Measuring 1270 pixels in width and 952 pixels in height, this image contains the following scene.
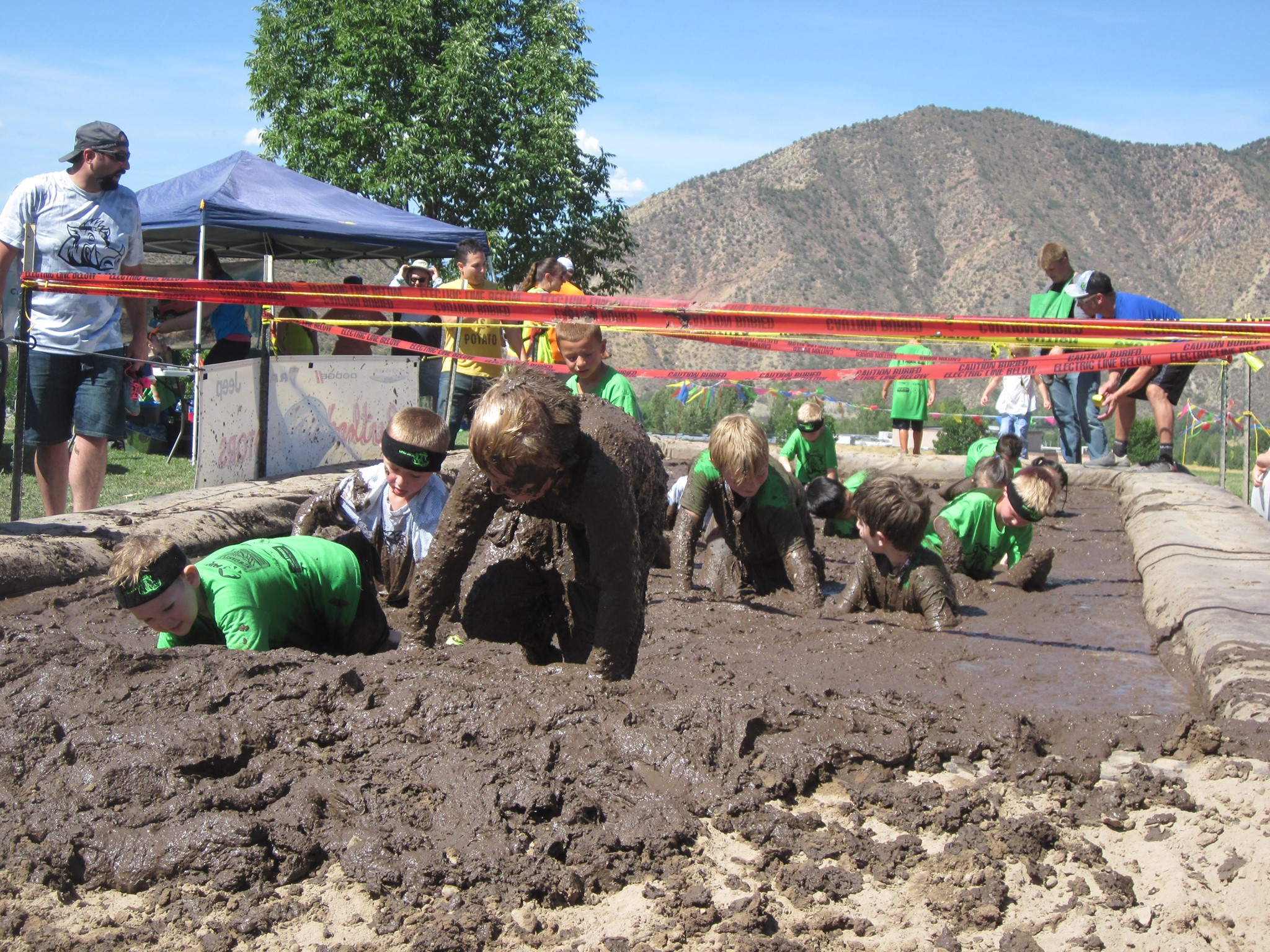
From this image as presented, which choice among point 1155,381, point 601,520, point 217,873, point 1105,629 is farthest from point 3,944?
point 1155,381

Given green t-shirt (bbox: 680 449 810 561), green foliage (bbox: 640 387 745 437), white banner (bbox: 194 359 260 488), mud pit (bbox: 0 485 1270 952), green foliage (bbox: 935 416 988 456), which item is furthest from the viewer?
green foliage (bbox: 640 387 745 437)

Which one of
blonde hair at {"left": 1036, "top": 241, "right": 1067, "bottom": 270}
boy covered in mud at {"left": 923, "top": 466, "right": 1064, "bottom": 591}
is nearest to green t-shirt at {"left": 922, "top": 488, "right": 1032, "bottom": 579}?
boy covered in mud at {"left": 923, "top": 466, "right": 1064, "bottom": 591}

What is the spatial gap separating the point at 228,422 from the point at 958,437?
14449 mm

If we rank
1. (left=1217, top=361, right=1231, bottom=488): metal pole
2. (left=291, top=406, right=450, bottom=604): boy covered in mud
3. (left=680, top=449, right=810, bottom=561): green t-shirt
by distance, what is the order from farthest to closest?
(left=1217, top=361, right=1231, bottom=488): metal pole < (left=680, top=449, right=810, bottom=561): green t-shirt < (left=291, top=406, right=450, bottom=604): boy covered in mud

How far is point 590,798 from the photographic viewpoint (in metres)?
2.75

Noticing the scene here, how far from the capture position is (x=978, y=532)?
6414 millimetres

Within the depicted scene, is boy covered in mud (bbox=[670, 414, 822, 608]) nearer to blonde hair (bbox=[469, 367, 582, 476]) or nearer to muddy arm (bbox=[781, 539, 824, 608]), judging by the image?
muddy arm (bbox=[781, 539, 824, 608])

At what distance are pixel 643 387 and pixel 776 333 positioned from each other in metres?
50.3

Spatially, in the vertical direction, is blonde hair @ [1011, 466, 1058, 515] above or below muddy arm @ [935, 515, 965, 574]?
above

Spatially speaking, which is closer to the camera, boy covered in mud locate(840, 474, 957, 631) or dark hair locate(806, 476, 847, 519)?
boy covered in mud locate(840, 474, 957, 631)

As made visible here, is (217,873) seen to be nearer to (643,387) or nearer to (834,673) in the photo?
(834,673)

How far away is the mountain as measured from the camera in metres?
68.8

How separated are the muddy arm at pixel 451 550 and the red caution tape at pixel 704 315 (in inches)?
89.1

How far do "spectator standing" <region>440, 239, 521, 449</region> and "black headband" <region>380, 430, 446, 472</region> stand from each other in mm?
4646
